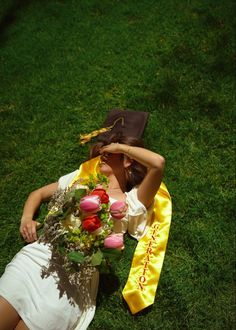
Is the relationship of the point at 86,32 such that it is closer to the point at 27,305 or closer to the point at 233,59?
the point at 233,59

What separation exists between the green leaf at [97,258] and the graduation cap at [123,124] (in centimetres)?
157

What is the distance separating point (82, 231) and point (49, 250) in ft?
1.65

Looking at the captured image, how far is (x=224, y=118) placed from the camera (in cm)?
490

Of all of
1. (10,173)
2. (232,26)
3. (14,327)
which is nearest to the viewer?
(14,327)

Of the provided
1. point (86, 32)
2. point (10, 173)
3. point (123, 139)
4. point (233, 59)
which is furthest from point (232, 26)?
point (10, 173)

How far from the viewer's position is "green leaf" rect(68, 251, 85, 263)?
3.00 metres

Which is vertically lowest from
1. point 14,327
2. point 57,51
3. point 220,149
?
point 220,149

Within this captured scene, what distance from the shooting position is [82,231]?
306 centimetres

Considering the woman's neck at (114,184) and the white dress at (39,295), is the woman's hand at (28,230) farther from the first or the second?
the woman's neck at (114,184)

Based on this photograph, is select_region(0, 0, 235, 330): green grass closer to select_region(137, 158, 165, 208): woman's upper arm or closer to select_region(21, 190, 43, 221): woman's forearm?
select_region(21, 190, 43, 221): woman's forearm

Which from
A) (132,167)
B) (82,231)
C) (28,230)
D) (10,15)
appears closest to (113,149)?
(132,167)

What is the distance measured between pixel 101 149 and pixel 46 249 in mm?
1145

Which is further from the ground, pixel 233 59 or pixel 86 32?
pixel 86 32

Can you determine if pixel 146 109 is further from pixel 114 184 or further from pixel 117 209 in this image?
pixel 117 209
